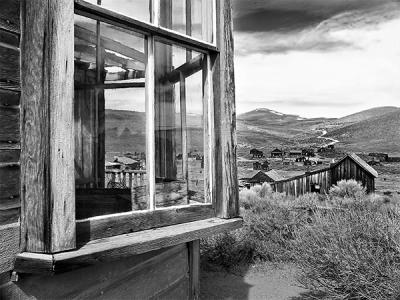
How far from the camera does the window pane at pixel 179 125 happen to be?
298cm

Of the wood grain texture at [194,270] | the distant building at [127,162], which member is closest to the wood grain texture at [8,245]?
the distant building at [127,162]

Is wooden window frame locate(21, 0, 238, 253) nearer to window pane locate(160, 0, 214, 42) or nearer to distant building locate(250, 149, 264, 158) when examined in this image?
window pane locate(160, 0, 214, 42)

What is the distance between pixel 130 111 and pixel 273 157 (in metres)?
40.5

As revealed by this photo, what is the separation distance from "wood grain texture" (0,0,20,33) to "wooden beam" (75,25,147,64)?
2.02ft

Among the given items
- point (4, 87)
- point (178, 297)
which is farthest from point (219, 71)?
point (178, 297)

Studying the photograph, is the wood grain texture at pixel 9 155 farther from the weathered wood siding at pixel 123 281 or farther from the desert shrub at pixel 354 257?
the desert shrub at pixel 354 257

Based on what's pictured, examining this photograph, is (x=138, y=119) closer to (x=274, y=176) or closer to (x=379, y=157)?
(x=274, y=176)

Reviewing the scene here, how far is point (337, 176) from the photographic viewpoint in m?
28.9

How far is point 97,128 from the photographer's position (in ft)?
11.3

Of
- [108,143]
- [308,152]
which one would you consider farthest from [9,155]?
[308,152]

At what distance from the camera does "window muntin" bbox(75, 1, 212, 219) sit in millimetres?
2760

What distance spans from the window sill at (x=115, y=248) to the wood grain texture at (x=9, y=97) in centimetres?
75

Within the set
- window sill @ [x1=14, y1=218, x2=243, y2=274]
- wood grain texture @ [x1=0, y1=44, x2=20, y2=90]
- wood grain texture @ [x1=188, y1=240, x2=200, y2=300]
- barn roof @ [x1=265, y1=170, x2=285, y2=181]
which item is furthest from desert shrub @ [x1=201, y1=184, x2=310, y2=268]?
barn roof @ [x1=265, y1=170, x2=285, y2=181]

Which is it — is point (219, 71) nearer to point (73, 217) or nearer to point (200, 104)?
point (200, 104)
